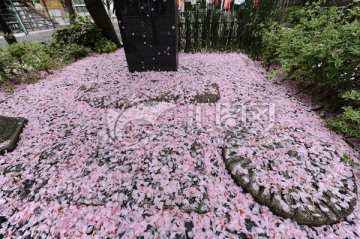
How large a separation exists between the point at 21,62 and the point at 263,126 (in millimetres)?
6517

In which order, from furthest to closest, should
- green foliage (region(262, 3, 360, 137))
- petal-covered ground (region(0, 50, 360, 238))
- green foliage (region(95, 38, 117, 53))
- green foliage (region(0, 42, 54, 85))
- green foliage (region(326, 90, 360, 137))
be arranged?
green foliage (region(95, 38, 117, 53)) < green foliage (region(0, 42, 54, 85)) < green foliage (region(262, 3, 360, 137)) < green foliage (region(326, 90, 360, 137)) < petal-covered ground (region(0, 50, 360, 238))

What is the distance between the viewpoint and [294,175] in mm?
2211

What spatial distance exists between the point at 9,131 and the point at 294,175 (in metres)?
4.64

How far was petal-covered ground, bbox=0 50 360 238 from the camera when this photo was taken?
6.24 feet

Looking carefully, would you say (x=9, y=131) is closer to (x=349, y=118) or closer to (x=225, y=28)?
(x=349, y=118)

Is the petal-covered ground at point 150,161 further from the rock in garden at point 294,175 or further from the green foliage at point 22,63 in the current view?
the green foliage at point 22,63

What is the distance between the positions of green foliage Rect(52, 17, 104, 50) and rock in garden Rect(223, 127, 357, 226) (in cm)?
711

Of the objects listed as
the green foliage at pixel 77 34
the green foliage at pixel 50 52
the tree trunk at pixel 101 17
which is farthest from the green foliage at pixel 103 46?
the tree trunk at pixel 101 17

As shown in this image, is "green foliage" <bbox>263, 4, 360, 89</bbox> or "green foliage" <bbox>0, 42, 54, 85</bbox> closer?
"green foliage" <bbox>263, 4, 360, 89</bbox>

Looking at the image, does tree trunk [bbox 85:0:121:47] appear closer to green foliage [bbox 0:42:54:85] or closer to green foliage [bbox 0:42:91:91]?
green foliage [bbox 0:42:91:91]

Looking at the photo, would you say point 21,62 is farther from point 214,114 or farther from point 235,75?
point 235,75

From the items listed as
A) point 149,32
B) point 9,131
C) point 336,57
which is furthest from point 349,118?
point 9,131

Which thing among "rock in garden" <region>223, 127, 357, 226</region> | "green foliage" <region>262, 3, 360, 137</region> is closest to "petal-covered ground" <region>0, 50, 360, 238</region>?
"rock in garden" <region>223, 127, 357, 226</region>

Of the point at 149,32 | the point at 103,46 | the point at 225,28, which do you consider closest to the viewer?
the point at 149,32
